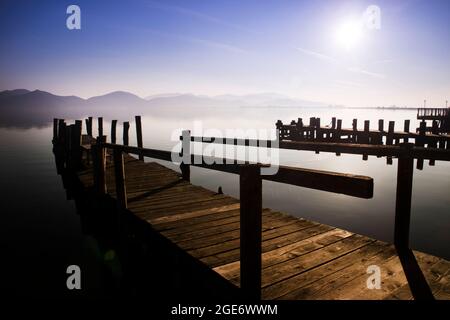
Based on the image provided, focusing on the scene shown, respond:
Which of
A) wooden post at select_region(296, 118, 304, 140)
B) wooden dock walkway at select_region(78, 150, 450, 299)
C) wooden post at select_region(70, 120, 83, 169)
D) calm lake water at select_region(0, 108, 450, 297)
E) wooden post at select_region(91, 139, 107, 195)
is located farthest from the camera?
wooden post at select_region(296, 118, 304, 140)

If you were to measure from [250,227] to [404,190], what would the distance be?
2042mm

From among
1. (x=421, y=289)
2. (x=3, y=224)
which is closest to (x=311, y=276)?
(x=421, y=289)

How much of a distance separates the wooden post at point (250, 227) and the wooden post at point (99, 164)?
15.9 ft

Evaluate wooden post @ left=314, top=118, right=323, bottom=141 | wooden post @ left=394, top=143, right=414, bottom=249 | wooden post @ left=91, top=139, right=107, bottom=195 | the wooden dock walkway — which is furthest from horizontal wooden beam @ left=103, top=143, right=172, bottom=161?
wooden post @ left=314, top=118, right=323, bottom=141

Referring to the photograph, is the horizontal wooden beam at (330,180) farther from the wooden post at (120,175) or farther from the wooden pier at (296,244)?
the wooden post at (120,175)

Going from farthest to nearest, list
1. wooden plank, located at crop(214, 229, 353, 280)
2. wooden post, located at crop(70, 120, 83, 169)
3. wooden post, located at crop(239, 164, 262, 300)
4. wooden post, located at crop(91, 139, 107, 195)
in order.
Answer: wooden post, located at crop(70, 120, 83, 169)
wooden post, located at crop(91, 139, 107, 195)
wooden plank, located at crop(214, 229, 353, 280)
wooden post, located at crop(239, 164, 262, 300)

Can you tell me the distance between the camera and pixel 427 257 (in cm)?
335

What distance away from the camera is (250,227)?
2178mm

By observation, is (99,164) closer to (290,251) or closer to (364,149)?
(290,251)

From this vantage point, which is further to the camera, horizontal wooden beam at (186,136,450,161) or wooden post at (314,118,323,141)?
wooden post at (314,118,323,141)

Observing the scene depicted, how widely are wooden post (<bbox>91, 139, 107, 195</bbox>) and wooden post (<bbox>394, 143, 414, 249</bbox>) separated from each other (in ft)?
17.2

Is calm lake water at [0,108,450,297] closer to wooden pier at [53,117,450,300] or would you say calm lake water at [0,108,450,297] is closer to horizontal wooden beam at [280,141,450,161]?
wooden pier at [53,117,450,300]

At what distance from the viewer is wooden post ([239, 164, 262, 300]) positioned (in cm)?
212
